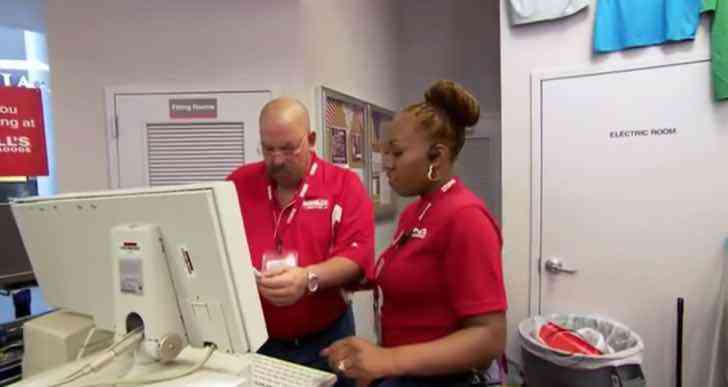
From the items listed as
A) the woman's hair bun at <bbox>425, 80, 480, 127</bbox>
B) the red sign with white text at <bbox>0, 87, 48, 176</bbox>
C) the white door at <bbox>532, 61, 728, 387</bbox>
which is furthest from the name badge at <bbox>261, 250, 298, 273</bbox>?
the white door at <bbox>532, 61, 728, 387</bbox>

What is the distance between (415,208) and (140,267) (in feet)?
2.26

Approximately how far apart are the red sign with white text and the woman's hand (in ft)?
6.96

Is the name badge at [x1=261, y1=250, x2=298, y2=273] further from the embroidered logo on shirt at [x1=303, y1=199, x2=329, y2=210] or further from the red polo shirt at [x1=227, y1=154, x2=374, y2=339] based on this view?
the embroidered logo on shirt at [x1=303, y1=199, x2=329, y2=210]

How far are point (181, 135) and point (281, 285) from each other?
1707 millimetres

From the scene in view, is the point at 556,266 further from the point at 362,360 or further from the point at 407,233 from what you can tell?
the point at 362,360

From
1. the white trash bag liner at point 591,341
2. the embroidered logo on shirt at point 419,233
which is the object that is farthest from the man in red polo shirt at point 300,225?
the white trash bag liner at point 591,341

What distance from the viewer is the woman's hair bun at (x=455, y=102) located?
107 centimetres

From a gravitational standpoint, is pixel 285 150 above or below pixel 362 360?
above

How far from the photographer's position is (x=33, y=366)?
3.71 ft

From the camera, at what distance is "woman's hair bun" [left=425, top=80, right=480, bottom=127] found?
1072mm

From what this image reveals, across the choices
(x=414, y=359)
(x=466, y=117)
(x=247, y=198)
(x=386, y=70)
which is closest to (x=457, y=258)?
(x=414, y=359)

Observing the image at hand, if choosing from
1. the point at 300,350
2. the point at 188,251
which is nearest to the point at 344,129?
the point at 300,350

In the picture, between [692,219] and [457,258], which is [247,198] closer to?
[457,258]

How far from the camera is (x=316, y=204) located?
60.0 inches
